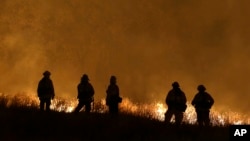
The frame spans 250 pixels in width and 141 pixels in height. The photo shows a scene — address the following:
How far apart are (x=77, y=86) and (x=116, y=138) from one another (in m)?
5.39

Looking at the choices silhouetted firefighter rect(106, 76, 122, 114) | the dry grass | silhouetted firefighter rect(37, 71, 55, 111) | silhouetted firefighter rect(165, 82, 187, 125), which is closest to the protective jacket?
silhouetted firefighter rect(37, 71, 55, 111)

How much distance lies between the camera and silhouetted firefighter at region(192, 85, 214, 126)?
56.1ft

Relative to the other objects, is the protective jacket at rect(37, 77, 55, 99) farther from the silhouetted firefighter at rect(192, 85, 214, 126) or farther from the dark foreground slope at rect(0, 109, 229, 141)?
the silhouetted firefighter at rect(192, 85, 214, 126)

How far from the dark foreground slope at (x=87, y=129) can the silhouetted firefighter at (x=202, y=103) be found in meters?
1.27

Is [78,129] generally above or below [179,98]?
below

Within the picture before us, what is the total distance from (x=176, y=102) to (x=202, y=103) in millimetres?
931

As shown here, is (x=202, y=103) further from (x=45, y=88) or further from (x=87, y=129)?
(x=45, y=88)

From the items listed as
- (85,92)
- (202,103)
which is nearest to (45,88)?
(85,92)

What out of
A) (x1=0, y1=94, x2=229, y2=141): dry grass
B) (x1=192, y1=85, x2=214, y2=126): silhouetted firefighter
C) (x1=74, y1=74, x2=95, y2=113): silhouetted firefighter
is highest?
(x1=74, y1=74, x2=95, y2=113): silhouetted firefighter

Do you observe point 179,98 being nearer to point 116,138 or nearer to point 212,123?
point 212,123

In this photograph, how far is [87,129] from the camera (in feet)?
46.1

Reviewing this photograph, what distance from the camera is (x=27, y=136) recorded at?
12.6m

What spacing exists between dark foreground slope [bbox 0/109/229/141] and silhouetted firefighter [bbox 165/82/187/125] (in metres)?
1.04

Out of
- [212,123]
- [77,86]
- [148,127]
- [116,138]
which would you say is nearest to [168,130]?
[148,127]
